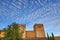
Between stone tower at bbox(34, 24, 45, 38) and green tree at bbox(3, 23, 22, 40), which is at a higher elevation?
stone tower at bbox(34, 24, 45, 38)

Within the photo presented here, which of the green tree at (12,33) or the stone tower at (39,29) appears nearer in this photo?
the green tree at (12,33)

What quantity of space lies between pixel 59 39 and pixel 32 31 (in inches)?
388

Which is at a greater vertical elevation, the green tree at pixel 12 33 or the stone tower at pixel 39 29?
the stone tower at pixel 39 29

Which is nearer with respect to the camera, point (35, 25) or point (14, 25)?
point (14, 25)

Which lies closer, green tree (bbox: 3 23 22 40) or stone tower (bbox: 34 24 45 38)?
green tree (bbox: 3 23 22 40)

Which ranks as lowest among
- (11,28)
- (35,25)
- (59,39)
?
(59,39)

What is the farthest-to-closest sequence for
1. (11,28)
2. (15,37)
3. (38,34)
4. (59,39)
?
(38,34)
(59,39)
(11,28)
(15,37)

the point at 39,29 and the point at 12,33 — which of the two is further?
the point at 39,29

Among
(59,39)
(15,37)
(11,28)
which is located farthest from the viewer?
(59,39)

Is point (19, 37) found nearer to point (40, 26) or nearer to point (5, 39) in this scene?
point (5, 39)

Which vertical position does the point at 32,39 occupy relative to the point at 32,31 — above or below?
below

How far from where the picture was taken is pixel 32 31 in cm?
3588

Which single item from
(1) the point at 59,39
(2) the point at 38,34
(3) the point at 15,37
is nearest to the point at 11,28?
(3) the point at 15,37

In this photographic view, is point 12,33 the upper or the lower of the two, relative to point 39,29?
lower
